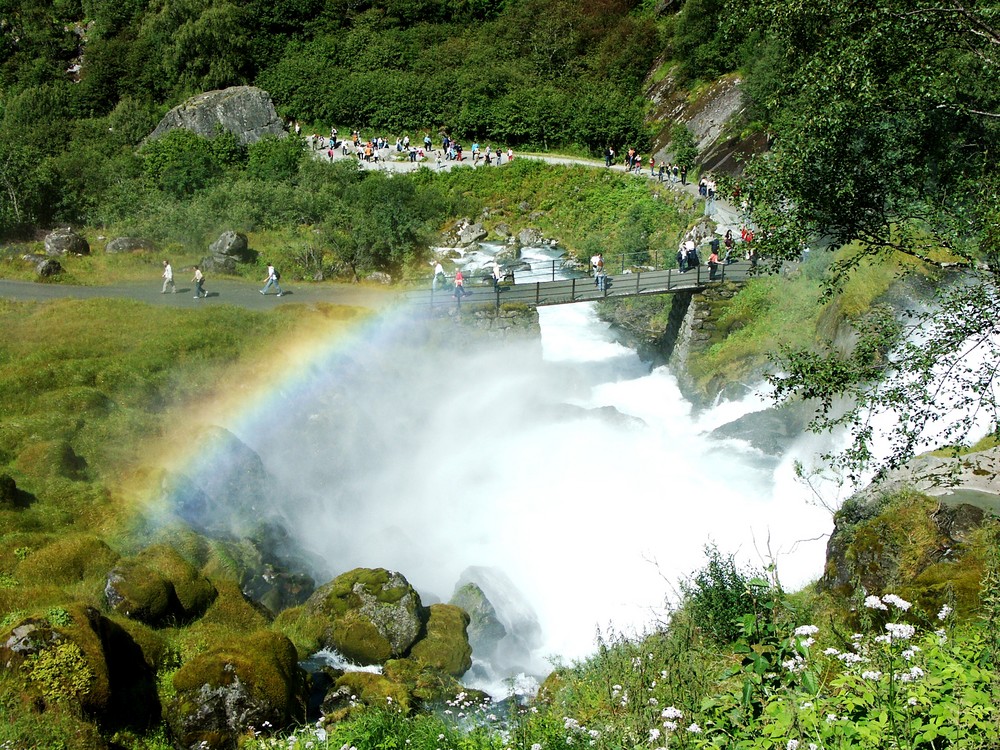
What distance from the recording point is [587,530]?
19.2 metres

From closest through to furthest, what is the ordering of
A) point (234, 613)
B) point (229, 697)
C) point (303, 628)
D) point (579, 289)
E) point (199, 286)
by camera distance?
point (229, 697), point (234, 613), point (303, 628), point (199, 286), point (579, 289)

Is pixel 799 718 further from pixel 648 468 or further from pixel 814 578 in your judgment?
pixel 648 468

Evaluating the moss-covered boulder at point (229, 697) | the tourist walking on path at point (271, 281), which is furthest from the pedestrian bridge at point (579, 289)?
the moss-covered boulder at point (229, 697)

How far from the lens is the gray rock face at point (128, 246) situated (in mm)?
30469

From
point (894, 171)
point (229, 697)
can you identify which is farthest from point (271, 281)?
point (894, 171)

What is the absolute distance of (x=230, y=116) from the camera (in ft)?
154

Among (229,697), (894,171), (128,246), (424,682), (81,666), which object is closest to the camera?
(81,666)

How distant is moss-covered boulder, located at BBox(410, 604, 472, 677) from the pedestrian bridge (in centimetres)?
1158

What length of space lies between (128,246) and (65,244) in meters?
2.00

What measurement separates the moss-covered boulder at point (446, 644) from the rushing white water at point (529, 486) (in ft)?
4.70

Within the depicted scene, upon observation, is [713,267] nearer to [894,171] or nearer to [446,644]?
[894,171]

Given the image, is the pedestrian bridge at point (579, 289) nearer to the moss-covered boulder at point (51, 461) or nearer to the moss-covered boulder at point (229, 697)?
the moss-covered boulder at point (51, 461)

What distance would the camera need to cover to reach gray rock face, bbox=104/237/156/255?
3047 centimetres

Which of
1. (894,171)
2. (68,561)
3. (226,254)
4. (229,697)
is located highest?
(894,171)
